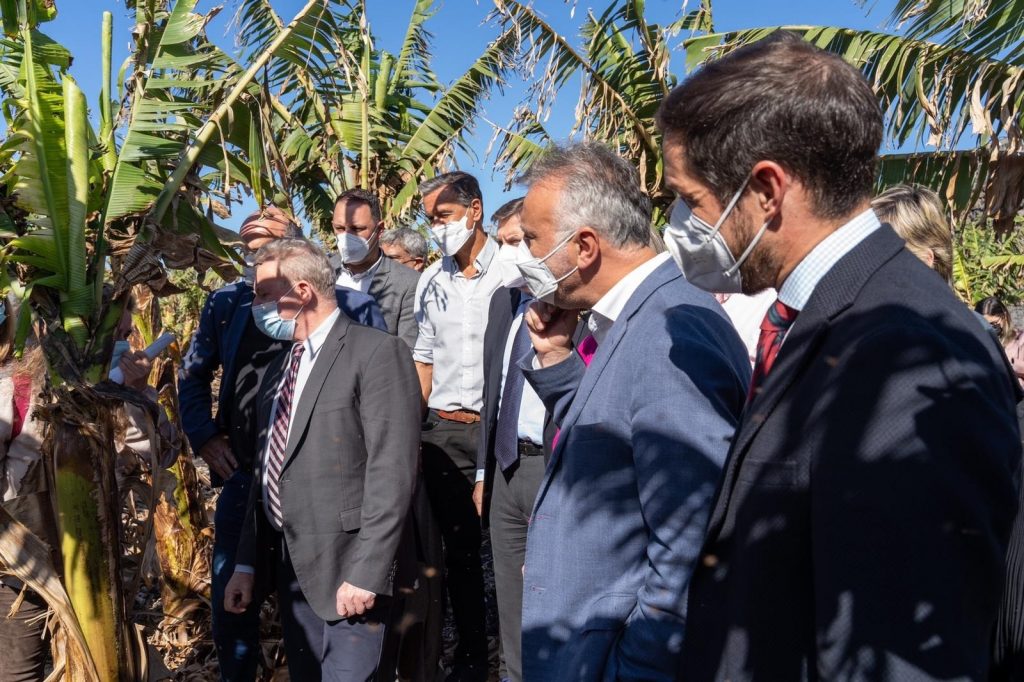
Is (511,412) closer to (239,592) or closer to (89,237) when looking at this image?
(239,592)

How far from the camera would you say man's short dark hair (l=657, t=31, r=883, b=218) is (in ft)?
4.50

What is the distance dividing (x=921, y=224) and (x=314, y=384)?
229 centimetres

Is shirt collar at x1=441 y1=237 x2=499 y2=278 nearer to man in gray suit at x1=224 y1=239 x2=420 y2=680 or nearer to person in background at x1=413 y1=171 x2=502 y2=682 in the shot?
person in background at x1=413 y1=171 x2=502 y2=682

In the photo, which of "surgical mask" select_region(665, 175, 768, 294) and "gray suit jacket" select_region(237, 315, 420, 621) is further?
"gray suit jacket" select_region(237, 315, 420, 621)

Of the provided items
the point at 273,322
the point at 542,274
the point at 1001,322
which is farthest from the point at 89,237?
the point at 1001,322

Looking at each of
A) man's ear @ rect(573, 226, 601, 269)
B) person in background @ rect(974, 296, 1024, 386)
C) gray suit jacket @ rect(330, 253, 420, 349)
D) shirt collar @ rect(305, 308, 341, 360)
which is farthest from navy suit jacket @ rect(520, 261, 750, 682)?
person in background @ rect(974, 296, 1024, 386)

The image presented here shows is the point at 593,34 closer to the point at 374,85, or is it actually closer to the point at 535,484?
the point at 374,85

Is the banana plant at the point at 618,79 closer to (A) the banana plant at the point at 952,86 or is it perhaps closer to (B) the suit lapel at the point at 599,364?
(A) the banana plant at the point at 952,86

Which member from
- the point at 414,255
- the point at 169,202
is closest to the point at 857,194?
the point at 169,202

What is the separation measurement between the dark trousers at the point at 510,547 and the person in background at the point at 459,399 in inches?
35.1

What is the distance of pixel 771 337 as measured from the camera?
1.60 metres

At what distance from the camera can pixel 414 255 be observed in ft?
27.4

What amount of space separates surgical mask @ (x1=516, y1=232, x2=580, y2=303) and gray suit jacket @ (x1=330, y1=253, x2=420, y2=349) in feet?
9.50

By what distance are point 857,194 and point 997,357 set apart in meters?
0.35
